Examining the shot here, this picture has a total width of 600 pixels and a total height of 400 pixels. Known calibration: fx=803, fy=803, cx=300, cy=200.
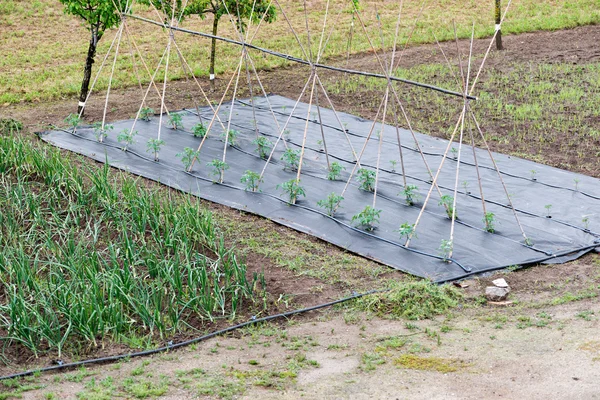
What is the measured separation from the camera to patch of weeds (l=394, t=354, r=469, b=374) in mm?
4797

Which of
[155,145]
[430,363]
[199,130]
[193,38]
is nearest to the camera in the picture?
[430,363]

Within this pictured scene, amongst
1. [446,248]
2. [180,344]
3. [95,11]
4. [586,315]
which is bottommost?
[180,344]

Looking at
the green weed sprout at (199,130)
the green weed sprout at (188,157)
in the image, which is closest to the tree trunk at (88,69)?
the green weed sprout at (199,130)

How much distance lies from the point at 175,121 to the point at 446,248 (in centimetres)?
439

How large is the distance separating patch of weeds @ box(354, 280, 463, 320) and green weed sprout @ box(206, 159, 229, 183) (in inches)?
106

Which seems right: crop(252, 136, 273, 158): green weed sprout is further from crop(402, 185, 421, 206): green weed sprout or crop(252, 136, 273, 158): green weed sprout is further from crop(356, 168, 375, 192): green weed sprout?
crop(402, 185, 421, 206): green weed sprout

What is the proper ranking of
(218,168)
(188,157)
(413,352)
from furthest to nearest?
(188,157)
(218,168)
(413,352)

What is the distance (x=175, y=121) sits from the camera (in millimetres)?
9578

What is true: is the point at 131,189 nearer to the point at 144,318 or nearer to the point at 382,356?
the point at 144,318

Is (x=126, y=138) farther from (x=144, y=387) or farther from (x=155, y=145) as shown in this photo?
(x=144, y=387)

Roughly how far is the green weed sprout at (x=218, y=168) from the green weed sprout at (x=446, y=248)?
256 cm

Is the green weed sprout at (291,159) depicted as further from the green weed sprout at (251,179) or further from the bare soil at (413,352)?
the bare soil at (413,352)

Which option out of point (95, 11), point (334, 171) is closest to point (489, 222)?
point (334, 171)

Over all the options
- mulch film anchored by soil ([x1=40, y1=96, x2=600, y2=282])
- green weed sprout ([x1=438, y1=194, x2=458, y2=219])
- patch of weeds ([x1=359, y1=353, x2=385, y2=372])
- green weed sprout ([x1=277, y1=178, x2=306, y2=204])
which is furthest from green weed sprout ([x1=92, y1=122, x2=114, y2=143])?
patch of weeds ([x1=359, y1=353, x2=385, y2=372])
